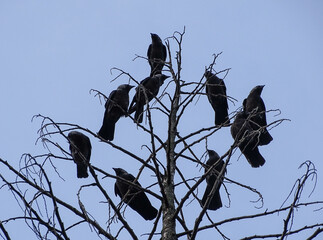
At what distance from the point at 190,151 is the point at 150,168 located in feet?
2.13

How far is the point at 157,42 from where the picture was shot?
860 centimetres

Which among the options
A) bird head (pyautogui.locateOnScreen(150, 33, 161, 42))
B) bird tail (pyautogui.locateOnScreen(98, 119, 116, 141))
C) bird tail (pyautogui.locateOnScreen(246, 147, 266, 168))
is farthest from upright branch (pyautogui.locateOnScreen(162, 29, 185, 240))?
bird head (pyautogui.locateOnScreen(150, 33, 161, 42))

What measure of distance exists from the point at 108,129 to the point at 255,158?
198 cm

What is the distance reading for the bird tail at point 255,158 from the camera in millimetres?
5039

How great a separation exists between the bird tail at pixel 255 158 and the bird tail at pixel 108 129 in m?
1.85

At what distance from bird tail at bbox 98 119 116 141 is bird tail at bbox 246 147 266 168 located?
6.07 ft

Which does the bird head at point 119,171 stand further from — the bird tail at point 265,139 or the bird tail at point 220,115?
the bird tail at point 265,139

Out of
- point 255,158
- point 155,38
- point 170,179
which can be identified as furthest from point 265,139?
point 155,38

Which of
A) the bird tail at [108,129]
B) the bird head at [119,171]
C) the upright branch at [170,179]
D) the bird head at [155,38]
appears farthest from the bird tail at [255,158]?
the bird head at [155,38]

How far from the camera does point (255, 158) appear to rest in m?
5.06

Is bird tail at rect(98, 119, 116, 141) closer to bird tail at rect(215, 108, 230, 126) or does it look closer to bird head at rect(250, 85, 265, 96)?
bird tail at rect(215, 108, 230, 126)

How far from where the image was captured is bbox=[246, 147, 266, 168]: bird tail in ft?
16.5

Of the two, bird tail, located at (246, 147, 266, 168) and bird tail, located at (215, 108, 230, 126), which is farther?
bird tail, located at (215, 108, 230, 126)

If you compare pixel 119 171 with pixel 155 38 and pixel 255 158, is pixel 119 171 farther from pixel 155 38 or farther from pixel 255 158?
pixel 155 38
